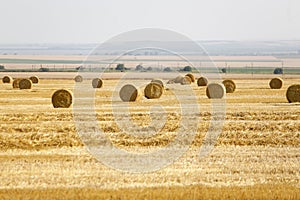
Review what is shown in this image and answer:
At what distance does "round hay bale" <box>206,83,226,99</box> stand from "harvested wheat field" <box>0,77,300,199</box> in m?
6.81

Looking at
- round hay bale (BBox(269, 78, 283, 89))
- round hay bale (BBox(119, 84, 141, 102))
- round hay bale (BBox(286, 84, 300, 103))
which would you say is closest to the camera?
round hay bale (BBox(286, 84, 300, 103))

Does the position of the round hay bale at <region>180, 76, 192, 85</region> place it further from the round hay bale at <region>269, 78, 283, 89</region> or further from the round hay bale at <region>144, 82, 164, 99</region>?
the round hay bale at <region>144, 82, 164, 99</region>

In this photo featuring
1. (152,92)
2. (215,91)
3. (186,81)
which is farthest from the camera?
(186,81)

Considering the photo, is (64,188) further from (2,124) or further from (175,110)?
(175,110)

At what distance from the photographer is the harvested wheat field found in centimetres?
1375

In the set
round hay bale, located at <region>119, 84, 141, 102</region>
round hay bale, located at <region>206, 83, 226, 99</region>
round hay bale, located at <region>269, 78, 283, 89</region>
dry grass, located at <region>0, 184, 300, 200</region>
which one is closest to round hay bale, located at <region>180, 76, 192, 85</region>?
round hay bale, located at <region>269, 78, 283, 89</region>

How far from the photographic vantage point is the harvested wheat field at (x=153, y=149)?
541 inches

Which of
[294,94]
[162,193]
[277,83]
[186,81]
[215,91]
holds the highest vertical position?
[186,81]

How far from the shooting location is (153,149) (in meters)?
20.2

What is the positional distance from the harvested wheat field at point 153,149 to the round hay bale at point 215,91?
6.81 meters

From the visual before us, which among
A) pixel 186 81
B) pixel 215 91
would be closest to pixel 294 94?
pixel 215 91

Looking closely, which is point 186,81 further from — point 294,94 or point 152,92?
point 294,94

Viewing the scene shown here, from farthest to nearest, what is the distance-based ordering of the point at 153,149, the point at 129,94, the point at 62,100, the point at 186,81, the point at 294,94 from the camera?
the point at 186,81 → the point at 129,94 → the point at 294,94 → the point at 62,100 → the point at 153,149

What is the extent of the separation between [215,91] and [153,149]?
19.9 metres
